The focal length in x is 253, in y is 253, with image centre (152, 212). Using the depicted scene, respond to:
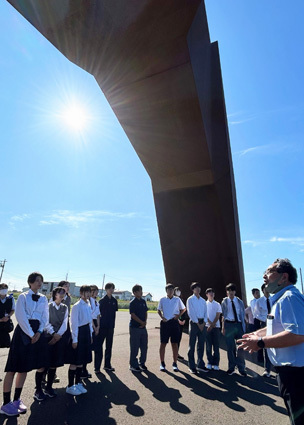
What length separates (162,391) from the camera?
408 cm

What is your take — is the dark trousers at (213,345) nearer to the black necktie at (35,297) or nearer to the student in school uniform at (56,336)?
the student in school uniform at (56,336)

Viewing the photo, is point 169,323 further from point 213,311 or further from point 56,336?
point 56,336

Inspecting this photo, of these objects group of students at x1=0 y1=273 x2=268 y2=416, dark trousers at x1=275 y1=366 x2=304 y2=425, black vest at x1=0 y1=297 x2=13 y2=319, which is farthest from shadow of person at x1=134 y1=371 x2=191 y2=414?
black vest at x1=0 y1=297 x2=13 y2=319

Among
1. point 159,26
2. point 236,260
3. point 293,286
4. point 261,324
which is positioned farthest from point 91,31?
point 236,260

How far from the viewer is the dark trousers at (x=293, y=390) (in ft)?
6.05

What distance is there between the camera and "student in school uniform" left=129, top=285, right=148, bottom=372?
209 inches

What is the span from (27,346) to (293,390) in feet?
10.4

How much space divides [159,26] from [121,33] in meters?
0.81

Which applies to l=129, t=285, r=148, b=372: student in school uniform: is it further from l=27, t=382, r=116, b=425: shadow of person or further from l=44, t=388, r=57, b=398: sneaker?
l=44, t=388, r=57, b=398: sneaker

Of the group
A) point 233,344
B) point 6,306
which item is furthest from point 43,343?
point 233,344

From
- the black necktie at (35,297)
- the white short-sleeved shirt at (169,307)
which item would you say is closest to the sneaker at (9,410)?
the black necktie at (35,297)

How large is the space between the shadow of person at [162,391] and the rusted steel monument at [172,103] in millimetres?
5449

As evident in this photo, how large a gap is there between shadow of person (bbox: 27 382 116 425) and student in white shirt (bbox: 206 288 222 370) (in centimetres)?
263

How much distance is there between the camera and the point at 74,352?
402 cm
